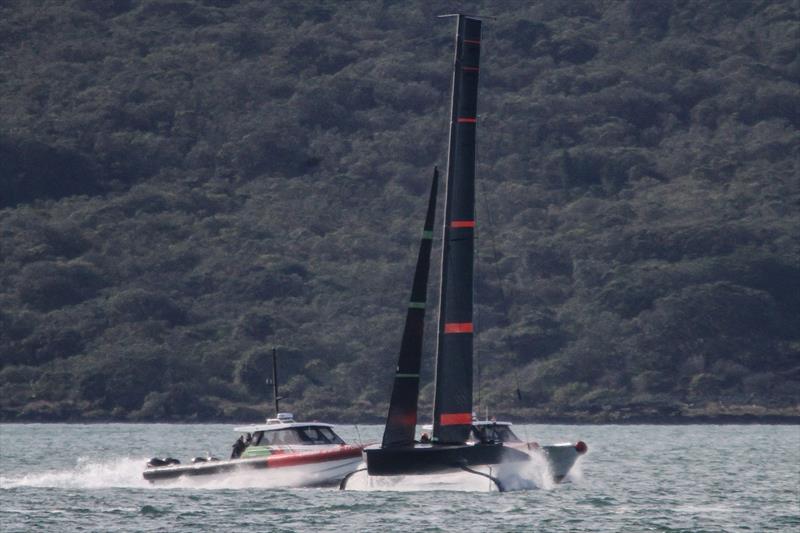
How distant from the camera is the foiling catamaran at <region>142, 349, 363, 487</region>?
56000 millimetres

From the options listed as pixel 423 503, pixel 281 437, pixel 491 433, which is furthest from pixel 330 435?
pixel 423 503

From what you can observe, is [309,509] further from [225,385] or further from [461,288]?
[225,385]

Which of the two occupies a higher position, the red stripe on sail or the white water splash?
the red stripe on sail

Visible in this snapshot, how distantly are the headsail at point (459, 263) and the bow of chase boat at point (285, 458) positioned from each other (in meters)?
4.64

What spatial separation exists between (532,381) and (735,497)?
447ft

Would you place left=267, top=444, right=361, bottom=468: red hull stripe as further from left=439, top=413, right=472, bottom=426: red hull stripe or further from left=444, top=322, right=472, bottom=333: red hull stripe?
left=444, top=322, right=472, bottom=333: red hull stripe

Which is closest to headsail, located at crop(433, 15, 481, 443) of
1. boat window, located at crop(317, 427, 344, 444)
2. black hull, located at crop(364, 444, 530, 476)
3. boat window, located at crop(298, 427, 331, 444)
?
black hull, located at crop(364, 444, 530, 476)

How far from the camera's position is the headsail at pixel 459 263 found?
5194 cm

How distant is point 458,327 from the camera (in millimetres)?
52344

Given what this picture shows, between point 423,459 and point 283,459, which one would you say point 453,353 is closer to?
point 423,459

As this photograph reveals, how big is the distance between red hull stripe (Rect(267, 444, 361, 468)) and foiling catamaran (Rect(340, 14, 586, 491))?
2.45 metres

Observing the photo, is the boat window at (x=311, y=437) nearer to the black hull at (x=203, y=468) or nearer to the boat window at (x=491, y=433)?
the black hull at (x=203, y=468)

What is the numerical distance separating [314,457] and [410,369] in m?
5.16

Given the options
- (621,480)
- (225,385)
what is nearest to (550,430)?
(225,385)
